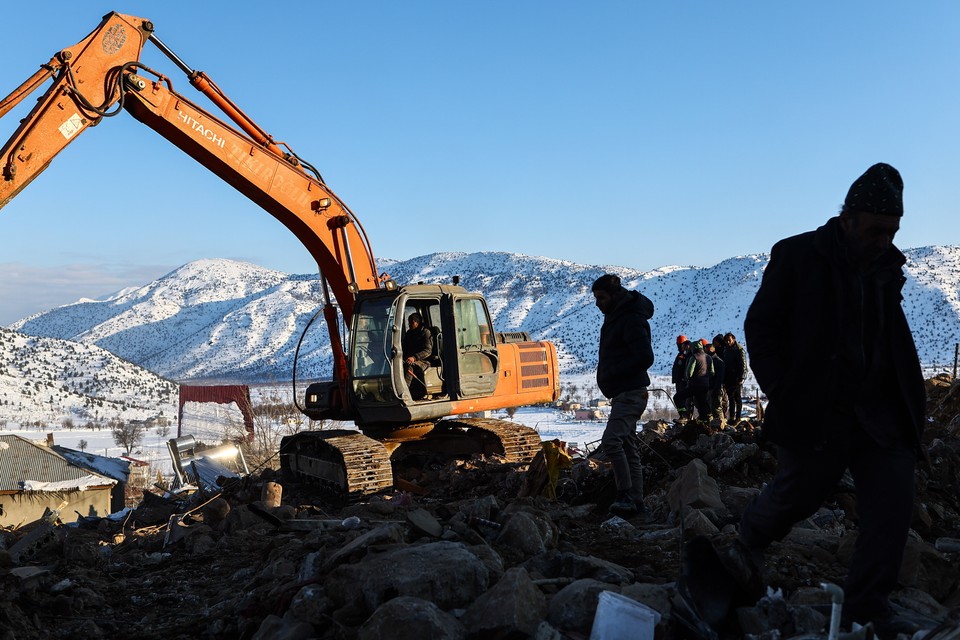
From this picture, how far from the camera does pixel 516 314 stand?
134750mm

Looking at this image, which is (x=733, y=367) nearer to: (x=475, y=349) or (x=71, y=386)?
(x=475, y=349)

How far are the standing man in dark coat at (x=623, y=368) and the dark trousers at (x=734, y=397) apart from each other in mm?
8361

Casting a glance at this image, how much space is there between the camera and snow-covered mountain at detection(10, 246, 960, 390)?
320ft

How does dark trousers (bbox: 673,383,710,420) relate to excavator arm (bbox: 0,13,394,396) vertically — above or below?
below

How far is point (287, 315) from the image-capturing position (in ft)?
531

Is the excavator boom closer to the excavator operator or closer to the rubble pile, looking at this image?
the excavator operator

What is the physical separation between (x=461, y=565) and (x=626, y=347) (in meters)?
3.22

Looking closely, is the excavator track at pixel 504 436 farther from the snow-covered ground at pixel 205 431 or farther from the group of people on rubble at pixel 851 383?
the group of people on rubble at pixel 851 383

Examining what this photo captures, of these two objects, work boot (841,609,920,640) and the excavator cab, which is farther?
Result: the excavator cab

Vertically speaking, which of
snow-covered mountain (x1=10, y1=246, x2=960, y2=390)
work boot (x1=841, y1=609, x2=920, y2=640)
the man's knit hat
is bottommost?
work boot (x1=841, y1=609, x2=920, y2=640)

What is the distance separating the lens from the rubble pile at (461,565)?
3.44 metres

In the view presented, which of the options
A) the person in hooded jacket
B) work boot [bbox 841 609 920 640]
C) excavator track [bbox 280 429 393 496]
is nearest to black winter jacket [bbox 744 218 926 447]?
work boot [bbox 841 609 920 640]

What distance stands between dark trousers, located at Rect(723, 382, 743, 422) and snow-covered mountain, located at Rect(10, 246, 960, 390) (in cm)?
6811

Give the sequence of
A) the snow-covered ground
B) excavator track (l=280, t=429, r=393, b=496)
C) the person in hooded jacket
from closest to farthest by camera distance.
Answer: excavator track (l=280, t=429, r=393, b=496) → the person in hooded jacket → the snow-covered ground
